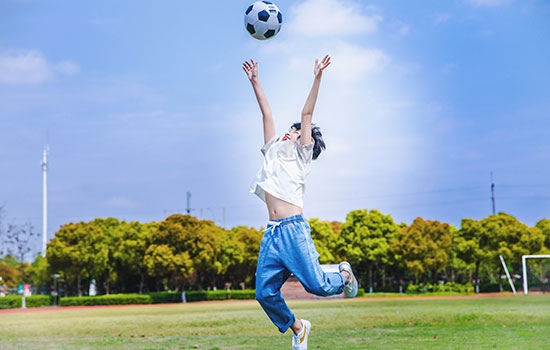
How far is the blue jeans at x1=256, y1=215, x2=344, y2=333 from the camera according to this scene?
20.3 ft

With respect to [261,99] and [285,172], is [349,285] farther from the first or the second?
[261,99]

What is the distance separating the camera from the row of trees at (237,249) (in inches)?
1731

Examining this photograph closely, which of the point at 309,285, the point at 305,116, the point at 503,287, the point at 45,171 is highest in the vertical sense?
the point at 45,171

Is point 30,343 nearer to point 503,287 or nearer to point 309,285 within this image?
point 309,285

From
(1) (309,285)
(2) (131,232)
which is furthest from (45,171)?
(1) (309,285)

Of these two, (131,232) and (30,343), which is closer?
(30,343)

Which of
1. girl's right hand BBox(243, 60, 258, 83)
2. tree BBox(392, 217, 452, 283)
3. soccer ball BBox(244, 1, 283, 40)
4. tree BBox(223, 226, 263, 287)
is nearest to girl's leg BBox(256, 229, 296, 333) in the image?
girl's right hand BBox(243, 60, 258, 83)

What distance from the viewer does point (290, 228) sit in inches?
248

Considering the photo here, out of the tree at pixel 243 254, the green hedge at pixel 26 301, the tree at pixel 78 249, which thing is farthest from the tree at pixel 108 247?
the tree at pixel 243 254

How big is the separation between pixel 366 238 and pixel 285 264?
150 ft

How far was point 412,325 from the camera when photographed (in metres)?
14.3

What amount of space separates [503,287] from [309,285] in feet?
161

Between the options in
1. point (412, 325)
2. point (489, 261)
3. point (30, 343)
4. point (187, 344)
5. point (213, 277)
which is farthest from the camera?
point (213, 277)

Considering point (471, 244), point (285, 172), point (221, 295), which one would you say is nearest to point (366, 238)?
point (471, 244)
